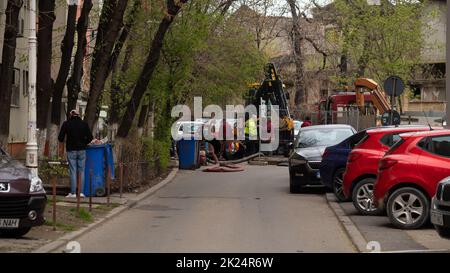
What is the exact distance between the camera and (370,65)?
40000 mm

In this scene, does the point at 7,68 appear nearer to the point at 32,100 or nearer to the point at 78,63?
the point at 78,63

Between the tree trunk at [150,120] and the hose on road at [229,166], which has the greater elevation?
the tree trunk at [150,120]

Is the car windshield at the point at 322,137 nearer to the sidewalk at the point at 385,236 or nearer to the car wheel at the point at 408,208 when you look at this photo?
the sidewalk at the point at 385,236

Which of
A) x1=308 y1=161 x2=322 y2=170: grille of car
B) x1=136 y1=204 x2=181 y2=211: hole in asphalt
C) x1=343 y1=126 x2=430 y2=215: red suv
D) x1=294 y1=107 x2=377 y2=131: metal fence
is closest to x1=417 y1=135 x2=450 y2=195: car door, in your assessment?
x1=343 y1=126 x2=430 y2=215: red suv

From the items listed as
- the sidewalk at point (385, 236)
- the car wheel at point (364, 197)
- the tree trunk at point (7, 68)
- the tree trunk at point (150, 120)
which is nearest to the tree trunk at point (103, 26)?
the tree trunk at point (7, 68)

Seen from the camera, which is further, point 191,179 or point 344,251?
point 191,179

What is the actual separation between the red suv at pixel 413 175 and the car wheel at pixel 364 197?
1947mm

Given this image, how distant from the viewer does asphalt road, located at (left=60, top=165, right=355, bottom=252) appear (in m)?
11.5

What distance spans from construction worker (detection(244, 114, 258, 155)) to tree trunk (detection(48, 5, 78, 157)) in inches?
577

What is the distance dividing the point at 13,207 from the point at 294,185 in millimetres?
10368

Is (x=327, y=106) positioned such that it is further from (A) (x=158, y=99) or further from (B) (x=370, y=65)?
(A) (x=158, y=99)

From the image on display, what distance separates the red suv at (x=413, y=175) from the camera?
12.6 m
